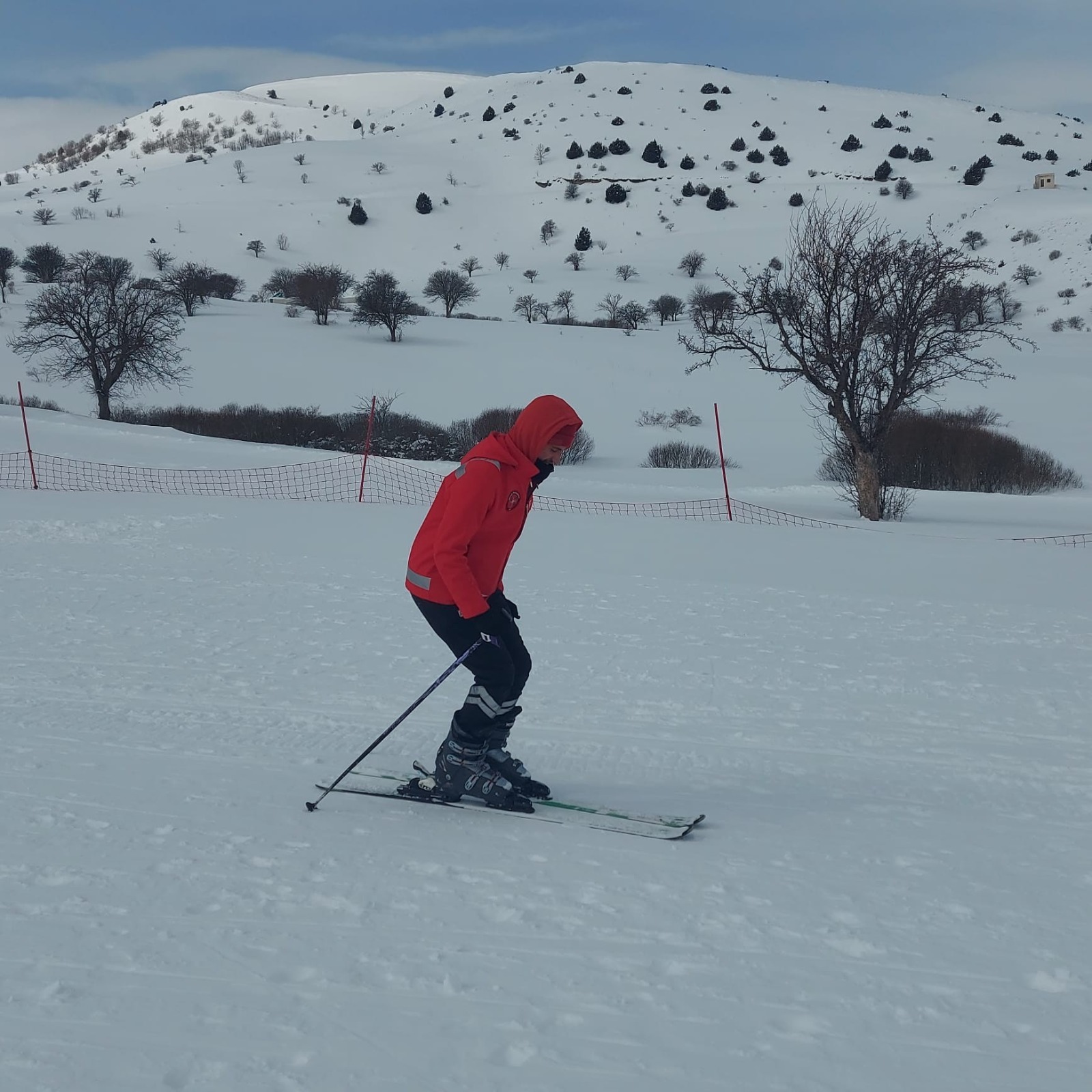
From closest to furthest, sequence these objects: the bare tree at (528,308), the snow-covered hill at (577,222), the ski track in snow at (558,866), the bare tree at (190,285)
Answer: the ski track in snow at (558,866)
the snow-covered hill at (577,222)
the bare tree at (190,285)
the bare tree at (528,308)

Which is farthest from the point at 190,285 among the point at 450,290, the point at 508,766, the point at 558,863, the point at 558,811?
the point at 558,863

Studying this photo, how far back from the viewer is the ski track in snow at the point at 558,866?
270cm

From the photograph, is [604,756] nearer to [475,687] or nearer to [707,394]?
[475,687]

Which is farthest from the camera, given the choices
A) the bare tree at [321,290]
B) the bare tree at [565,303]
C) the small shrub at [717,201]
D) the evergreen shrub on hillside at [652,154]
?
the evergreen shrub on hillside at [652,154]

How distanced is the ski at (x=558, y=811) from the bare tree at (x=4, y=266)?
44.4 m

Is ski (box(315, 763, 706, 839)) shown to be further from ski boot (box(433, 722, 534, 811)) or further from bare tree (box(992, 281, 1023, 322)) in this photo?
bare tree (box(992, 281, 1023, 322))

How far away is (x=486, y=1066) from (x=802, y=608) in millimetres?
6945

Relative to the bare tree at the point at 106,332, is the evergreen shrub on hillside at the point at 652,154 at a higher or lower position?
higher

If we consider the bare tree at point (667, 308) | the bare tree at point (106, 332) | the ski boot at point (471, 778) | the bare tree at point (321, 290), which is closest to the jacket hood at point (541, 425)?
the ski boot at point (471, 778)

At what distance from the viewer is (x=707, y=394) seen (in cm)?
3431

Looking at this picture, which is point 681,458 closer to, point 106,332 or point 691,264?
point 106,332

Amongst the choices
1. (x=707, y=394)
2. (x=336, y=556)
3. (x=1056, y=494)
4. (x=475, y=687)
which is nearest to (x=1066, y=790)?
(x=475, y=687)

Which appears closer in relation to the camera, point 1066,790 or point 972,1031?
point 972,1031

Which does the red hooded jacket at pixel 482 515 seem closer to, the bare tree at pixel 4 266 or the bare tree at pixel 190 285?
the bare tree at pixel 190 285
